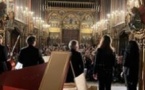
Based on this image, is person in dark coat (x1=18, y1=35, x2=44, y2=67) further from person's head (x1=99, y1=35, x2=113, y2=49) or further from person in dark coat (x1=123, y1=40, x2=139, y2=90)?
person in dark coat (x1=123, y1=40, x2=139, y2=90)

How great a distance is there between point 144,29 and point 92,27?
37.9 metres

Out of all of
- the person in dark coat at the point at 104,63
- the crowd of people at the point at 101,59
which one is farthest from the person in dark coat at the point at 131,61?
the person in dark coat at the point at 104,63

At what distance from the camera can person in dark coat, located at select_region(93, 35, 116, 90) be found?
8.21 m

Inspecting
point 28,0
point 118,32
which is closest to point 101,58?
point 118,32

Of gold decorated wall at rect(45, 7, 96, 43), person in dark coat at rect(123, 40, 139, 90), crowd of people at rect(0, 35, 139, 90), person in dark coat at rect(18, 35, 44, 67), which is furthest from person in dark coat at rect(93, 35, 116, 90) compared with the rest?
gold decorated wall at rect(45, 7, 96, 43)

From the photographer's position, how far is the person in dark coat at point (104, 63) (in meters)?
8.21

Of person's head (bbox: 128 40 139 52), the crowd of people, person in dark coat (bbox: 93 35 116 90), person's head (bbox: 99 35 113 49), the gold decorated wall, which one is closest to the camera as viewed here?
the crowd of people

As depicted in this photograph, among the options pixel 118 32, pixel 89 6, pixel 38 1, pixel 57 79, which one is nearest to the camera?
pixel 57 79

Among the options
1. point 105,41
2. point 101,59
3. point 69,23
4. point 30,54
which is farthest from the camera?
point 69,23

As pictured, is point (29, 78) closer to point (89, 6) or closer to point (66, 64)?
point (66, 64)

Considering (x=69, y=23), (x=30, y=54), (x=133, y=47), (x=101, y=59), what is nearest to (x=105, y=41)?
(x=101, y=59)

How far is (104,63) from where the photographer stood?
8.33m

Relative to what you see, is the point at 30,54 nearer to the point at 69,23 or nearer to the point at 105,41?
the point at 105,41

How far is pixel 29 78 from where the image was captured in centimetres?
287
